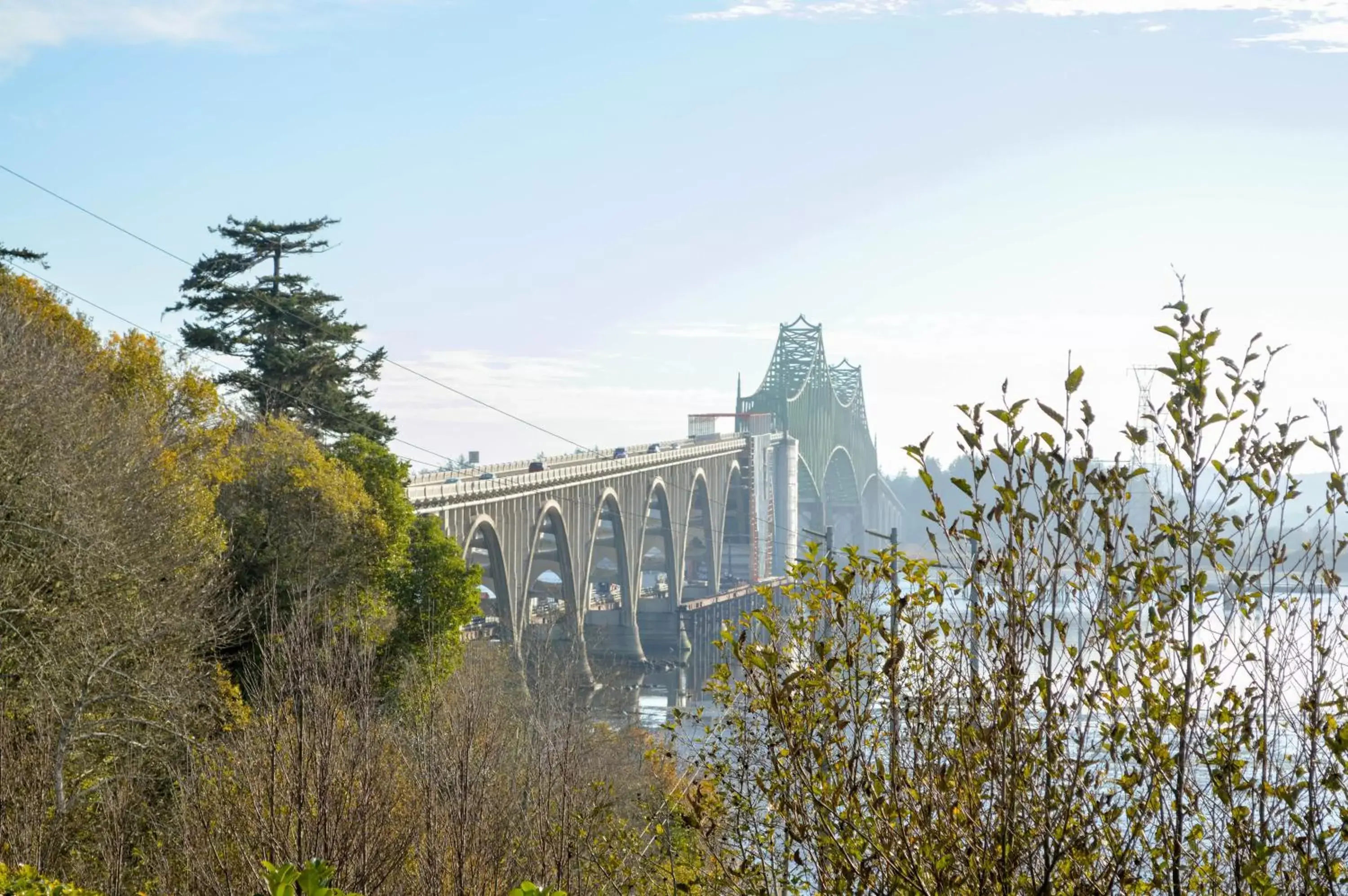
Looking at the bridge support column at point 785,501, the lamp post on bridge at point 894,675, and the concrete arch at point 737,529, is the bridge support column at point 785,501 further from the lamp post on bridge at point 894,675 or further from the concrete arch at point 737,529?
the lamp post on bridge at point 894,675

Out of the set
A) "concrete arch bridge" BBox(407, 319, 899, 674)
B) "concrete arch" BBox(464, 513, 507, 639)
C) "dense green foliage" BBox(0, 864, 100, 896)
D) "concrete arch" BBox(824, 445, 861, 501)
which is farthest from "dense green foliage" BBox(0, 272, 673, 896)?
"concrete arch" BBox(824, 445, 861, 501)

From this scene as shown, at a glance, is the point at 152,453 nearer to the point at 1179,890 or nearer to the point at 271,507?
the point at 271,507

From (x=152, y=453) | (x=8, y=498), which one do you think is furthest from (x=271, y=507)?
(x=8, y=498)

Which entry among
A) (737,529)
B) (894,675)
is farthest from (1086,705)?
(737,529)

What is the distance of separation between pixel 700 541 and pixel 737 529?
5.41 meters

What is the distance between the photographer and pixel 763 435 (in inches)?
4053

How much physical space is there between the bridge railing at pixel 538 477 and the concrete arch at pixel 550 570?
153 cm

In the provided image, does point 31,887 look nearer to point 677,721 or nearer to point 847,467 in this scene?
point 677,721

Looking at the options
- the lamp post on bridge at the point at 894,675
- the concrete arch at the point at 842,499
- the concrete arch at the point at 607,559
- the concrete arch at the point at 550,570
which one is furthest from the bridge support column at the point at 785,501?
the lamp post on bridge at the point at 894,675

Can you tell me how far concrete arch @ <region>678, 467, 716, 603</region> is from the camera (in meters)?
87.4

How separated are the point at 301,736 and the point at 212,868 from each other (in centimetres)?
151

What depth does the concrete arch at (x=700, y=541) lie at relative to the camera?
87444mm

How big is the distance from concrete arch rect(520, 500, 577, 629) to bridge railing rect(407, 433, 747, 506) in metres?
1.53

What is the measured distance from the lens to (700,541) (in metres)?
94.3
